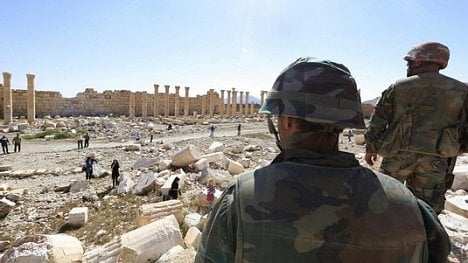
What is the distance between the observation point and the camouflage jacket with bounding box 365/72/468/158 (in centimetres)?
248

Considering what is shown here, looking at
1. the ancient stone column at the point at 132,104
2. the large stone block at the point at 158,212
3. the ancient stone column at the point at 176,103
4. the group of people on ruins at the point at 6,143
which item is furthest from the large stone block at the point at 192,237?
the ancient stone column at the point at 176,103

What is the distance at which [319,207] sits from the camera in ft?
3.34

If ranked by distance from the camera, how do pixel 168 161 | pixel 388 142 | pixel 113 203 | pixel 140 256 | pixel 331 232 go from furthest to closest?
pixel 168 161 < pixel 113 203 < pixel 140 256 < pixel 388 142 < pixel 331 232

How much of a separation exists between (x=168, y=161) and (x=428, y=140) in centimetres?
820

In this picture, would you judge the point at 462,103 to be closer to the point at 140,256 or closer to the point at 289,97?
the point at 289,97

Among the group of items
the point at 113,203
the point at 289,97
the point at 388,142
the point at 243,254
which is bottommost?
the point at 113,203

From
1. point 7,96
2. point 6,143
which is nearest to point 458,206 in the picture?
point 6,143

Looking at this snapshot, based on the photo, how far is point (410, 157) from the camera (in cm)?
262

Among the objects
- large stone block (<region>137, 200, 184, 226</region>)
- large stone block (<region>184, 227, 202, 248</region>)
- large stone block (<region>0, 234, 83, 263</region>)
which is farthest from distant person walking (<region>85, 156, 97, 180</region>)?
large stone block (<region>184, 227, 202, 248</region>)

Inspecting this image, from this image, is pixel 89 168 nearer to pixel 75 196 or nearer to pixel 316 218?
pixel 75 196

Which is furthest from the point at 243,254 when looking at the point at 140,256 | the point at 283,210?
the point at 140,256

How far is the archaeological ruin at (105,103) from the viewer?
28.5m

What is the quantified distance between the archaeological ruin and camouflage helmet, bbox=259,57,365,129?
98.1ft

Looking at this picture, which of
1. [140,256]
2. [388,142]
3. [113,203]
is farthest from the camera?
[113,203]
